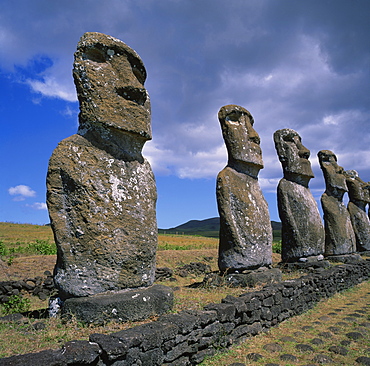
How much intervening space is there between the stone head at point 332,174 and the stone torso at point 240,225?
7.52 meters

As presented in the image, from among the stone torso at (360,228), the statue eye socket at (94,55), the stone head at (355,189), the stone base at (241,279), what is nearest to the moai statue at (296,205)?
the stone base at (241,279)

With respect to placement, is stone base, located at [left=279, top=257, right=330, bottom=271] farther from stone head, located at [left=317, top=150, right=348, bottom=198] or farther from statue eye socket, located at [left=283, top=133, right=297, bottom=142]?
stone head, located at [left=317, top=150, right=348, bottom=198]

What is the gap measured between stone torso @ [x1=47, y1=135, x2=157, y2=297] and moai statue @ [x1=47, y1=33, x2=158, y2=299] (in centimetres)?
1

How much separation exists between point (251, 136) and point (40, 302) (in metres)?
6.29

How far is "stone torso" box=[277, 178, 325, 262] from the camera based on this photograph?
36.7 ft

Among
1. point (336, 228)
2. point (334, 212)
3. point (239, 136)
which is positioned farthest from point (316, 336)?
point (334, 212)

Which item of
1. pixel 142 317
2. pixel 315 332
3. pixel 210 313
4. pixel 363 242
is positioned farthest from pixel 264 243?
pixel 363 242

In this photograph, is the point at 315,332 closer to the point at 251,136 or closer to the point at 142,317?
the point at 142,317

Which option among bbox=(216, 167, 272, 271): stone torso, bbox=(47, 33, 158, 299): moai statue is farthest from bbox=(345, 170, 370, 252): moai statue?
bbox=(47, 33, 158, 299): moai statue

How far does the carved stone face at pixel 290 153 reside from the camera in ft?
38.5

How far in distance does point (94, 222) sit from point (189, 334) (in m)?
1.82

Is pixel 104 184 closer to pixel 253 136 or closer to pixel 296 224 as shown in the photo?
pixel 253 136

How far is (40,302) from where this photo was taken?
827 cm

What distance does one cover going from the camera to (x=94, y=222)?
463cm
